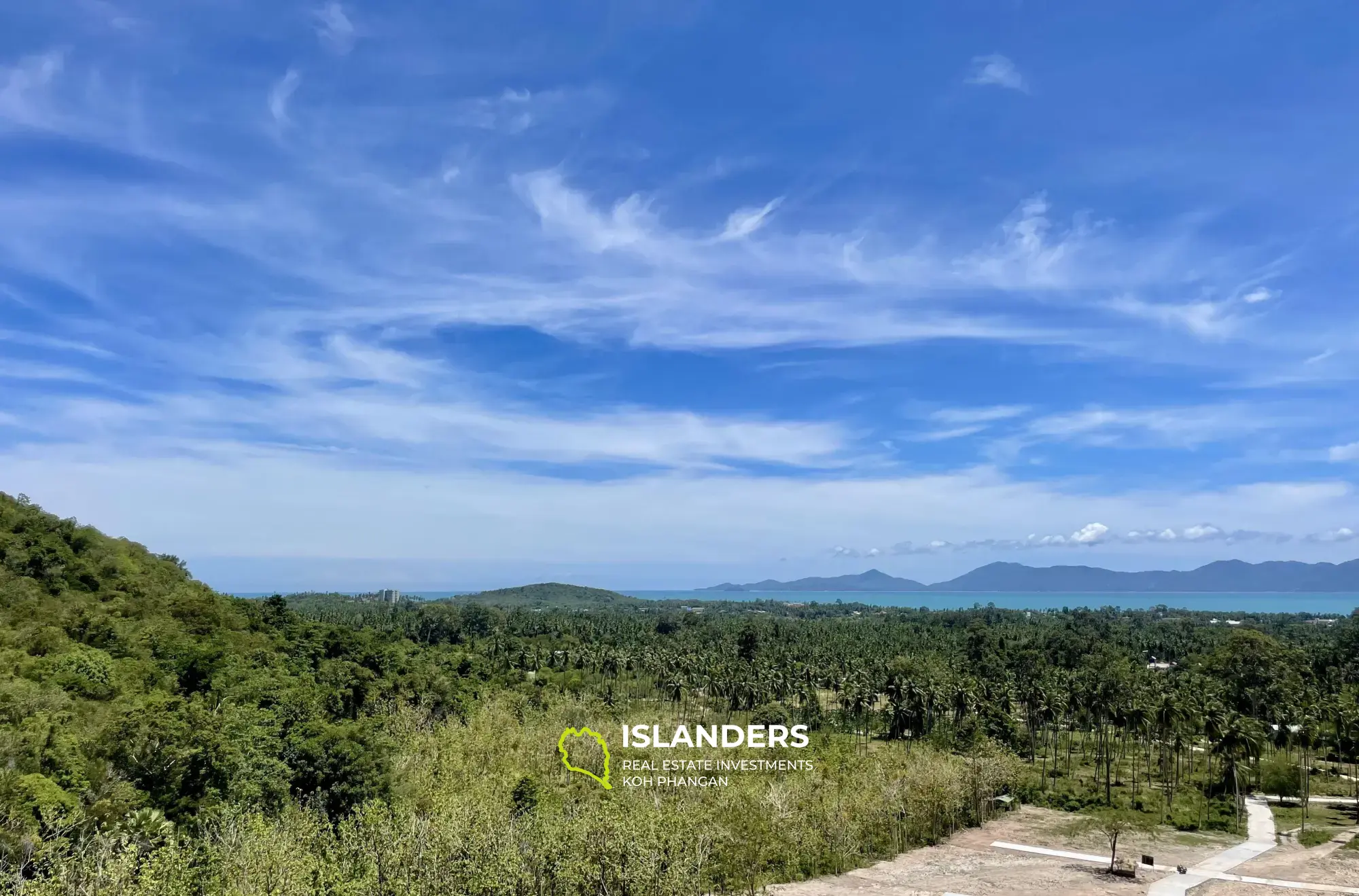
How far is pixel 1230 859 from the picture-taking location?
49.2 metres

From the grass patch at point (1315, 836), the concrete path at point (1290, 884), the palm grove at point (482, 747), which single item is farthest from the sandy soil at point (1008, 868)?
the grass patch at point (1315, 836)

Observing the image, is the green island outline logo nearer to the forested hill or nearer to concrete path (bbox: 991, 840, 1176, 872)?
the forested hill

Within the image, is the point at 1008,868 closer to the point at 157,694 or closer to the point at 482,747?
the point at 482,747

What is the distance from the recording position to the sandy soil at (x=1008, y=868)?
41969 millimetres

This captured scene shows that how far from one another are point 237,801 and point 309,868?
17.6 meters

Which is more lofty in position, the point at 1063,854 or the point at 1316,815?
the point at 1063,854

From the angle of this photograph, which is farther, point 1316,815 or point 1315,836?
point 1316,815

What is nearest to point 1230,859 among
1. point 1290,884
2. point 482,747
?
point 1290,884

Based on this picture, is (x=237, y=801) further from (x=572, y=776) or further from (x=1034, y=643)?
(x=1034, y=643)

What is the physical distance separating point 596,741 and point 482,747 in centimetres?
922

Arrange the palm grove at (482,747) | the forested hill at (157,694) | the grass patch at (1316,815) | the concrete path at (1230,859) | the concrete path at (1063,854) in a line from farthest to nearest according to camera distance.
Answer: the grass patch at (1316,815)
the concrete path at (1063,854)
the concrete path at (1230,859)
the forested hill at (157,694)
the palm grove at (482,747)

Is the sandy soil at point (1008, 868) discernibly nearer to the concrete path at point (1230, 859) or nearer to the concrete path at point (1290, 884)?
the concrete path at point (1230, 859)

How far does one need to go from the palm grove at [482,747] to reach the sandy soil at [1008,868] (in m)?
1.87

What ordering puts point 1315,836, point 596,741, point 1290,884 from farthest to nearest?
point 596,741 < point 1315,836 < point 1290,884
